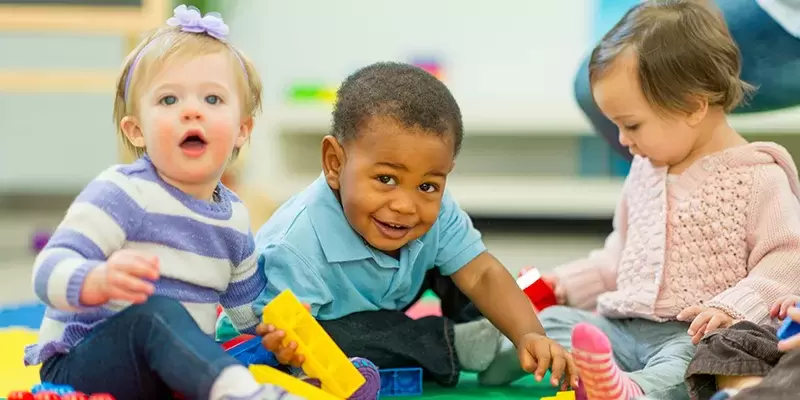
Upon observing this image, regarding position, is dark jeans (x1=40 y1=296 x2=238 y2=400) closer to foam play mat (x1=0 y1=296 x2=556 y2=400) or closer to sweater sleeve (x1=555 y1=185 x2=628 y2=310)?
foam play mat (x1=0 y1=296 x2=556 y2=400)

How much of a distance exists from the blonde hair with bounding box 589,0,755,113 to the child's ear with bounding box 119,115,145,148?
0.59 metres

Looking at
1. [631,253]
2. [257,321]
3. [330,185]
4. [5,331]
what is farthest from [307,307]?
[5,331]

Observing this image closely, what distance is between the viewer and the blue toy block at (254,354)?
1.13m

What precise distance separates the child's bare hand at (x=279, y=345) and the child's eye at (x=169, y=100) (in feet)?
0.81

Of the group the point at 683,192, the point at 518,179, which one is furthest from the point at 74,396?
the point at 518,179

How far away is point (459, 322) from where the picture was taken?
56.6 inches

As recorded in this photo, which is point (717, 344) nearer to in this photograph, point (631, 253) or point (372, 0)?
point (631, 253)

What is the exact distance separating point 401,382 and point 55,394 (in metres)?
0.46

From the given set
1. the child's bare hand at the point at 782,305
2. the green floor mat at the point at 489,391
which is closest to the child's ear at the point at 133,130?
the green floor mat at the point at 489,391

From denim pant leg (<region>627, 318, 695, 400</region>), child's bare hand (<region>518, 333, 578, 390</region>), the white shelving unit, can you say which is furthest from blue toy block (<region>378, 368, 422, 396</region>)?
the white shelving unit

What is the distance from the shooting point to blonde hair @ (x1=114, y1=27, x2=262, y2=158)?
3.47ft

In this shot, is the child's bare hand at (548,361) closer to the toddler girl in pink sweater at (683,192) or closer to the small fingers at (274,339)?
the toddler girl in pink sweater at (683,192)

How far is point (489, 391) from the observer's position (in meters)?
1.29

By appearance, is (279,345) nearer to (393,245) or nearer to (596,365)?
(393,245)
